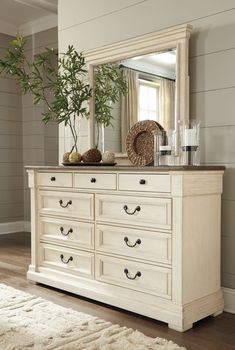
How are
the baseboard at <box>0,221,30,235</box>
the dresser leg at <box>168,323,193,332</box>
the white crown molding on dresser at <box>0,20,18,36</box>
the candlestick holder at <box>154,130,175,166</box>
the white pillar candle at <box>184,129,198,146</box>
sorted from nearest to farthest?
1. the dresser leg at <box>168,323,193,332</box>
2. the white pillar candle at <box>184,129,198,146</box>
3. the candlestick holder at <box>154,130,175,166</box>
4. the white crown molding on dresser at <box>0,20,18,36</box>
5. the baseboard at <box>0,221,30,235</box>

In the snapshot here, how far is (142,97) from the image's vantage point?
123 inches

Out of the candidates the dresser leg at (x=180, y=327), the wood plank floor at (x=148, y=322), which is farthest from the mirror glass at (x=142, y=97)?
the dresser leg at (x=180, y=327)

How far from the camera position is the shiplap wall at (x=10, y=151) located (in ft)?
18.9

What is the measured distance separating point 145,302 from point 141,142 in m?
1.16

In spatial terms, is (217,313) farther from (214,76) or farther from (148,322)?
(214,76)

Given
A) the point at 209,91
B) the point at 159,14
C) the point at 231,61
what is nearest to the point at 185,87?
the point at 209,91

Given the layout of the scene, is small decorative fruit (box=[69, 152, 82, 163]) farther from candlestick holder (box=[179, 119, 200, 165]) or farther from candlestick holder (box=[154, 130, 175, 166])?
candlestick holder (box=[179, 119, 200, 165])

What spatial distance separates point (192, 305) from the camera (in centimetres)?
242

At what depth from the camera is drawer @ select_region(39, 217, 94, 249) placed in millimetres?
2912

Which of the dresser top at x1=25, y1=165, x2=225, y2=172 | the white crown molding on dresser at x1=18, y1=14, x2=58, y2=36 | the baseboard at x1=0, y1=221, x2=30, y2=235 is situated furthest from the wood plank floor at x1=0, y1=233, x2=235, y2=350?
the white crown molding on dresser at x1=18, y1=14, x2=58, y2=36

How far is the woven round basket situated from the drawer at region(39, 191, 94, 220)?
0.49m

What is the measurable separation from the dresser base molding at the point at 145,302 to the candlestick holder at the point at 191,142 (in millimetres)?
865

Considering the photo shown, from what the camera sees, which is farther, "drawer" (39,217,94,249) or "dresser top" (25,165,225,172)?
"drawer" (39,217,94,249)

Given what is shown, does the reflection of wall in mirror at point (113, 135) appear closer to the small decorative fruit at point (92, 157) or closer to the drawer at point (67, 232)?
the small decorative fruit at point (92, 157)
